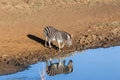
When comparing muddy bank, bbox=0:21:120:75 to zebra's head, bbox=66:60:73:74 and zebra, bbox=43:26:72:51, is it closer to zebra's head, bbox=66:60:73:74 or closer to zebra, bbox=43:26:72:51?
zebra, bbox=43:26:72:51

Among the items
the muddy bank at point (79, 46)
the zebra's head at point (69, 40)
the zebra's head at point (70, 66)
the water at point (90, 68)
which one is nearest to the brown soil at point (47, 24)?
the muddy bank at point (79, 46)

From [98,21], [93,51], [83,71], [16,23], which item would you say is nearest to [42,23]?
[16,23]

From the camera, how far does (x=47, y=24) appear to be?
2639 cm

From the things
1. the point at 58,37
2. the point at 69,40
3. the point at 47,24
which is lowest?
the point at 69,40

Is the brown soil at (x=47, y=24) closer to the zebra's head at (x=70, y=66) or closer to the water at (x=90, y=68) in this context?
the water at (x=90, y=68)

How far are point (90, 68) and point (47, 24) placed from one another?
22.6ft

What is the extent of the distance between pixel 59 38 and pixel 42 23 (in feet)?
14.6

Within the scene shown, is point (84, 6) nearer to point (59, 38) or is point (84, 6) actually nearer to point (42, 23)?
point (42, 23)

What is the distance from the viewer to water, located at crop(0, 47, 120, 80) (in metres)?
19.1

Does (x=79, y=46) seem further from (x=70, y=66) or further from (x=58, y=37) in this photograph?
(x=70, y=66)

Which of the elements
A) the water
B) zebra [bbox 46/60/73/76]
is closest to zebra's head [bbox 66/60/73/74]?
zebra [bbox 46/60/73/76]

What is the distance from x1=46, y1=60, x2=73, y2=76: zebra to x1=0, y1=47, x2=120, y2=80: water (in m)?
0.22

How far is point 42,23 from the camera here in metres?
26.6

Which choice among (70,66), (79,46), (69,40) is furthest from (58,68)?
(79,46)
